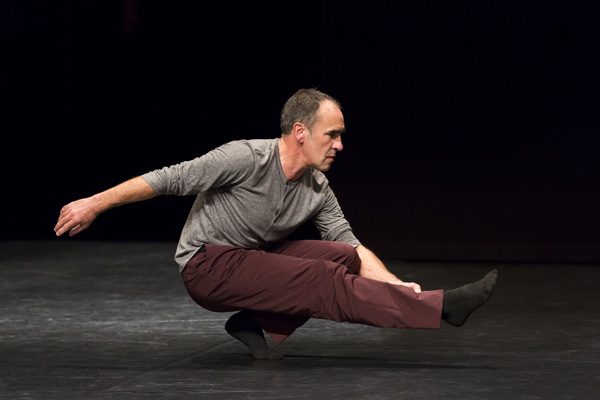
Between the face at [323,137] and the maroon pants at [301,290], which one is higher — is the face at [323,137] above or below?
above

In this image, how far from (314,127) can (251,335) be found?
2.17 feet

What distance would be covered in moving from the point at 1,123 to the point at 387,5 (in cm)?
312

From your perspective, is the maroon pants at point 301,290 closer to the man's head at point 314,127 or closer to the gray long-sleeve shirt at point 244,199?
the gray long-sleeve shirt at point 244,199

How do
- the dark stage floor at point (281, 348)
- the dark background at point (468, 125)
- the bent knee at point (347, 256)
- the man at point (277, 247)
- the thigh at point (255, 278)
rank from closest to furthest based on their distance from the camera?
the dark stage floor at point (281, 348) → the man at point (277, 247) → the thigh at point (255, 278) → the bent knee at point (347, 256) → the dark background at point (468, 125)

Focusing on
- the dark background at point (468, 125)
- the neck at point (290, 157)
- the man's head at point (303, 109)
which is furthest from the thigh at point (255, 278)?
the dark background at point (468, 125)

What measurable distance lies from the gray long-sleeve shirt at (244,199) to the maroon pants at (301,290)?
0.05 m

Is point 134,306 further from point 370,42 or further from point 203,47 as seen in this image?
point 203,47

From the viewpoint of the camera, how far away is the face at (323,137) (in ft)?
9.86

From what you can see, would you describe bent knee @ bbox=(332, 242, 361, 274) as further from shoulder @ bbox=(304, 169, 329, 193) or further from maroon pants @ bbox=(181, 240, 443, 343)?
shoulder @ bbox=(304, 169, 329, 193)

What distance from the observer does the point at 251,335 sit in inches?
124

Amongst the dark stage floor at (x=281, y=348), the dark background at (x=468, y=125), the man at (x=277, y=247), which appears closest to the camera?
the dark stage floor at (x=281, y=348)

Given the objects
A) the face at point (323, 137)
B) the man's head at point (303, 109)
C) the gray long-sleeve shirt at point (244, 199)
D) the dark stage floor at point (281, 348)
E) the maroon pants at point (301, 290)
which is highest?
the man's head at point (303, 109)

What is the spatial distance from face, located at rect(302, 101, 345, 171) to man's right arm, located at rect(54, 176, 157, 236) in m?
0.47

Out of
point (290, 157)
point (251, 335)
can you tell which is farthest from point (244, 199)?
point (251, 335)
